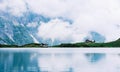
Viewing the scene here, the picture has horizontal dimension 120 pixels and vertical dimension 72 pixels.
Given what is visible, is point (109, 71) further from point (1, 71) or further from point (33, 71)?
point (1, 71)

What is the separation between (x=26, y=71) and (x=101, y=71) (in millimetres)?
12810

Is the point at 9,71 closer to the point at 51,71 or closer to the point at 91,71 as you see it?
the point at 51,71

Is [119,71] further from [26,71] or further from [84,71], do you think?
[26,71]

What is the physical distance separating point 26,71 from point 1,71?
14.3ft

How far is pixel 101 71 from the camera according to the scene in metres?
54.5

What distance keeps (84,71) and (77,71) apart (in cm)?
123

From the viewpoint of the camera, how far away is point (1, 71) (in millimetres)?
53656

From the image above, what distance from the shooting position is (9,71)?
180 feet

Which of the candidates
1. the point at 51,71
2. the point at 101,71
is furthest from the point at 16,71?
the point at 101,71

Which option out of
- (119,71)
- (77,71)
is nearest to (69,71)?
(77,71)

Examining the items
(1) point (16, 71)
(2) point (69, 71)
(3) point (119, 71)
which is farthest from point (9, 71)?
(3) point (119, 71)

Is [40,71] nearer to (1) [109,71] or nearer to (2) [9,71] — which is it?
(2) [9,71]

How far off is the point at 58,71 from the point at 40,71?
3.15m

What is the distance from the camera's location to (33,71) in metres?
55.5
